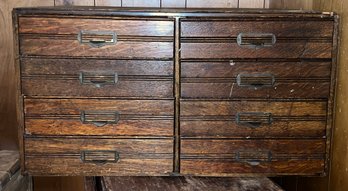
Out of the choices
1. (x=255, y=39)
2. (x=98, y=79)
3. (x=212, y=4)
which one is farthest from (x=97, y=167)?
(x=212, y=4)

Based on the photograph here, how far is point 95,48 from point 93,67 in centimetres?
5

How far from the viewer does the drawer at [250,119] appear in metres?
1.25

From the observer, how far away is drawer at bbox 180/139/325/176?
1.27m

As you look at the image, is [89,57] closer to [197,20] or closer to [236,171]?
[197,20]

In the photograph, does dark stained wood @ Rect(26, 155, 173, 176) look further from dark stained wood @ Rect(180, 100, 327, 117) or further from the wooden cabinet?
dark stained wood @ Rect(180, 100, 327, 117)

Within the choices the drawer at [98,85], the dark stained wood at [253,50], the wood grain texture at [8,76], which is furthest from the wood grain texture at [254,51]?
the wood grain texture at [8,76]

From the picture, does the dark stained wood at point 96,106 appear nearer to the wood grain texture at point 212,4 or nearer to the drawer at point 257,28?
the drawer at point 257,28

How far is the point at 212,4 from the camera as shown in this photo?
1699 mm

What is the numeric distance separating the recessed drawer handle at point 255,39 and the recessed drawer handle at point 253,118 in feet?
0.65

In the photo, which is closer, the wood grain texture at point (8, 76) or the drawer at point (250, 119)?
the drawer at point (250, 119)

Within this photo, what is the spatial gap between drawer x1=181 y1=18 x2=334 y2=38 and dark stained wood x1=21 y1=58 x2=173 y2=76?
12 centimetres

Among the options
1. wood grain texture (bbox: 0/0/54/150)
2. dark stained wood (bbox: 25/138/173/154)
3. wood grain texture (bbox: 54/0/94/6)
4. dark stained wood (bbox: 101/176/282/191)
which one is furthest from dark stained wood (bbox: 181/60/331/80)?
wood grain texture (bbox: 0/0/54/150)

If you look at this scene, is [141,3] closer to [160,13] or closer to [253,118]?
[160,13]

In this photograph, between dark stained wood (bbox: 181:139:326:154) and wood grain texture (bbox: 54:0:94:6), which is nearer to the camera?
dark stained wood (bbox: 181:139:326:154)
